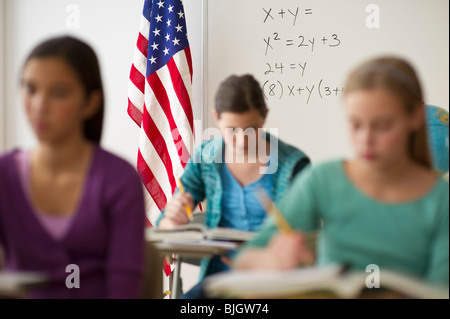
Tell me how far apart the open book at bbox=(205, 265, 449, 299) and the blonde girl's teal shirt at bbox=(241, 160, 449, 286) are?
0.03 metres

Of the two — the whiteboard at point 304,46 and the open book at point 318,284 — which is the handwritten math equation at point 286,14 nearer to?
the whiteboard at point 304,46

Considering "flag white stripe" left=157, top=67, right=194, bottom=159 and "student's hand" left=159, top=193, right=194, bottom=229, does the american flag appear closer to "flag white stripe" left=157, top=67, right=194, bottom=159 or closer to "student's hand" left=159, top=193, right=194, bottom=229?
"flag white stripe" left=157, top=67, right=194, bottom=159

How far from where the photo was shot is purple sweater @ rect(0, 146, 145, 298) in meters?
0.84

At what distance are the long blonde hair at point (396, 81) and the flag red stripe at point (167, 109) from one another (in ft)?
5.89

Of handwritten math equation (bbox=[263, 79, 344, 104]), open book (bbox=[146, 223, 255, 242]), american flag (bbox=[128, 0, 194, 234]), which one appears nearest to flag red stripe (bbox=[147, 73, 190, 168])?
american flag (bbox=[128, 0, 194, 234])

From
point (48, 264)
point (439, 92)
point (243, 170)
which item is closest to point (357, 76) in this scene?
point (48, 264)

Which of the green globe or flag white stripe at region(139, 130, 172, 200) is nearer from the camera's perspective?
the green globe

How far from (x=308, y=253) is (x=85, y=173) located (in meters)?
0.37

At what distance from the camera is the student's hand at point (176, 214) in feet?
4.88

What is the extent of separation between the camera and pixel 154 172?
8.45ft

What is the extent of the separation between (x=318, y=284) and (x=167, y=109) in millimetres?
1975

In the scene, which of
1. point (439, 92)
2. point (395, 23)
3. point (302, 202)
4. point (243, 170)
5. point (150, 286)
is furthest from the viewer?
point (439, 92)

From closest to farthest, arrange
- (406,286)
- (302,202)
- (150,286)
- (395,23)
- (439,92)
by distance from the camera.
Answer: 1. (406,286)
2. (302,202)
3. (150,286)
4. (395,23)
5. (439,92)
